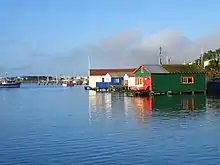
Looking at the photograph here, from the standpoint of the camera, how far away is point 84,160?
15.9 metres

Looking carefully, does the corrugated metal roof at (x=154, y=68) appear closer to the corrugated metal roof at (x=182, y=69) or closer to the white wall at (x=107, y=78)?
the corrugated metal roof at (x=182, y=69)

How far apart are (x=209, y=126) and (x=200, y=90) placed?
132ft

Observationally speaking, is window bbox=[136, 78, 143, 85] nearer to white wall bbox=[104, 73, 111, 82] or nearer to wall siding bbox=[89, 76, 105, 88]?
white wall bbox=[104, 73, 111, 82]

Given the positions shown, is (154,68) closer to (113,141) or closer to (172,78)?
(172,78)

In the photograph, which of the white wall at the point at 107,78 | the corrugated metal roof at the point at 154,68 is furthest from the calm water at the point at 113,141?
the white wall at the point at 107,78

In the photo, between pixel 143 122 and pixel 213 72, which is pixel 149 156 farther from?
pixel 213 72

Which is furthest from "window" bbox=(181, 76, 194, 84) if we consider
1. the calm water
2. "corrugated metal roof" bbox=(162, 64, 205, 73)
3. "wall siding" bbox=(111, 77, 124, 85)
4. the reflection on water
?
the calm water

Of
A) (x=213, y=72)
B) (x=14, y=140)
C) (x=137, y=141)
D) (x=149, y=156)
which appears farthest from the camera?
(x=213, y=72)

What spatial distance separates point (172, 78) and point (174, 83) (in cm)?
82

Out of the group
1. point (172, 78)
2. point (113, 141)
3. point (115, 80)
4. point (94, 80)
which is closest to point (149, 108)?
point (113, 141)

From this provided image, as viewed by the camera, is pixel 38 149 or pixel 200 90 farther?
pixel 200 90

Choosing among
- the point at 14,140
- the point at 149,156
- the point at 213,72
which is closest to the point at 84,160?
the point at 149,156

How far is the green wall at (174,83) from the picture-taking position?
203ft

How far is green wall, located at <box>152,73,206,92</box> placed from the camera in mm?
61875
